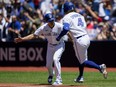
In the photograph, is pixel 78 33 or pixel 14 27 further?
pixel 14 27

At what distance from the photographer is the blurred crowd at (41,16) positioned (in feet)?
59.0

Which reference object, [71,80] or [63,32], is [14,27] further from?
[63,32]

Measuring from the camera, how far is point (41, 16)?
63.7 feet

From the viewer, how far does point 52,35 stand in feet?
36.7

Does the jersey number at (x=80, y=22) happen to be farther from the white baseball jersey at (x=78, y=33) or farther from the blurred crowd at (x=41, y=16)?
the blurred crowd at (x=41, y=16)

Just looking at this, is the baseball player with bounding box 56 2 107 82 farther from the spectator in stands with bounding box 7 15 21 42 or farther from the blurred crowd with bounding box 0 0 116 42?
the spectator in stands with bounding box 7 15 21 42

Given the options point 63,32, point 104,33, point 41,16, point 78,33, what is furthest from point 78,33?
point 41,16

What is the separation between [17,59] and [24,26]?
137 centimetres

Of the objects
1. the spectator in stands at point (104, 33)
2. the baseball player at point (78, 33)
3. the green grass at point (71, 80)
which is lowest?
the green grass at point (71, 80)

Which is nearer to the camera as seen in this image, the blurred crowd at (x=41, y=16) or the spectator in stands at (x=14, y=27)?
the blurred crowd at (x=41, y=16)

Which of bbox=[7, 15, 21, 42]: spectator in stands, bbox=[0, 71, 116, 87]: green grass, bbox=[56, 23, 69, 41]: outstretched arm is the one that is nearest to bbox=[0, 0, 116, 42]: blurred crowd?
bbox=[7, 15, 21, 42]: spectator in stands

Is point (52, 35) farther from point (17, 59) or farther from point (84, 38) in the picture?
point (17, 59)

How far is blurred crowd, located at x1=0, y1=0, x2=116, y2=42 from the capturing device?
17969mm

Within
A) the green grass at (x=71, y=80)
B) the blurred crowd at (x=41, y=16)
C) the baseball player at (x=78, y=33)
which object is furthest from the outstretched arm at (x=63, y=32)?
the blurred crowd at (x=41, y=16)
